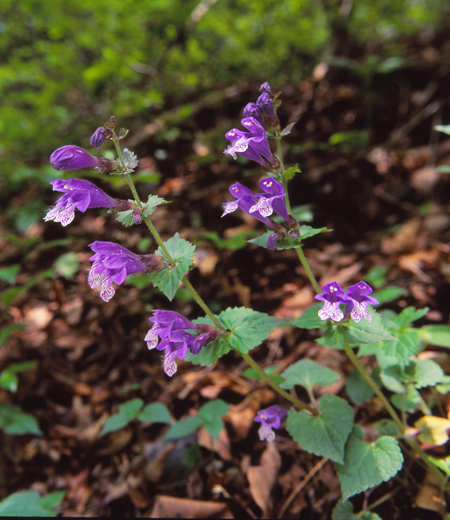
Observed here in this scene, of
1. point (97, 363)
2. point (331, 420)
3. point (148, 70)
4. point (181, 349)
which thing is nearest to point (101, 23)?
point (148, 70)

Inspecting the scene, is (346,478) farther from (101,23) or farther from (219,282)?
(101,23)

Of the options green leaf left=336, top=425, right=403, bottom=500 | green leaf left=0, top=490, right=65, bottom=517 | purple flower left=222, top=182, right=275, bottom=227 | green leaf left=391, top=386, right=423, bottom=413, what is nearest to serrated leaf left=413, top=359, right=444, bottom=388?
Answer: green leaf left=391, top=386, right=423, bottom=413

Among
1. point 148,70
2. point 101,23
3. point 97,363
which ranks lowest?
point 97,363

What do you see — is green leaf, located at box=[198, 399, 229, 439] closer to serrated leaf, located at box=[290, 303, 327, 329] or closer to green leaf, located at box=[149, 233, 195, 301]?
serrated leaf, located at box=[290, 303, 327, 329]

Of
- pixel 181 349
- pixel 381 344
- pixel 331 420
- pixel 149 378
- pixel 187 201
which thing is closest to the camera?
pixel 181 349

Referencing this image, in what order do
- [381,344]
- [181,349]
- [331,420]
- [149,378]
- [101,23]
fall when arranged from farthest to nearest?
[101,23]
[149,378]
[381,344]
[331,420]
[181,349]

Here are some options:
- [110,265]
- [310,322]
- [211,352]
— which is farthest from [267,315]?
[110,265]
